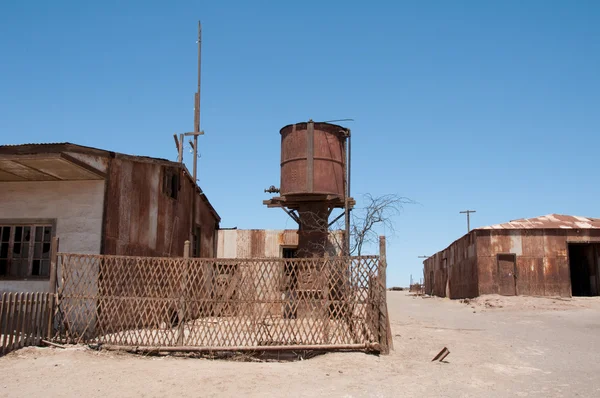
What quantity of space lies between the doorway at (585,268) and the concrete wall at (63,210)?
790 inches

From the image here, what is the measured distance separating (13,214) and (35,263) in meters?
1.28

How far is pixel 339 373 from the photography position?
7805 mm

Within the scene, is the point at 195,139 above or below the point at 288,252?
above

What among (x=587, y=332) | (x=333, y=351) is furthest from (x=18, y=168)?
(x=587, y=332)

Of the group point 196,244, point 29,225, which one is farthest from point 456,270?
point 29,225

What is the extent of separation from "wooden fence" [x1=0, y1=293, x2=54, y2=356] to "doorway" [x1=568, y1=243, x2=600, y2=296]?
21225 millimetres

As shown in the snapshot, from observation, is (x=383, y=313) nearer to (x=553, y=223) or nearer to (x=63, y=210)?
(x=63, y=210)

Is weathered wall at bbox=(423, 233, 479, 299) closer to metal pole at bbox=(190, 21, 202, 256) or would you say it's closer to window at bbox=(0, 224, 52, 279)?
metal pole at bbox=(190, 21, 202, 256)

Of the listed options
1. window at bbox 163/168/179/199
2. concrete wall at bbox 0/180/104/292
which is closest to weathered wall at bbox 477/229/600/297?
window at bbox 163/168/179/199

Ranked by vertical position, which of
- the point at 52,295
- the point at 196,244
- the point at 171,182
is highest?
the point at 171,182

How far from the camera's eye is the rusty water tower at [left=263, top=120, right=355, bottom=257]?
640 inches

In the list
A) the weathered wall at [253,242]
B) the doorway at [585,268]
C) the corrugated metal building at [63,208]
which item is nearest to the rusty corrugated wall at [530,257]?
the doorway at [585,268]

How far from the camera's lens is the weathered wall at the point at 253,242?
20.6m

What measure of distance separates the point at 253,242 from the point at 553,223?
13.0m
